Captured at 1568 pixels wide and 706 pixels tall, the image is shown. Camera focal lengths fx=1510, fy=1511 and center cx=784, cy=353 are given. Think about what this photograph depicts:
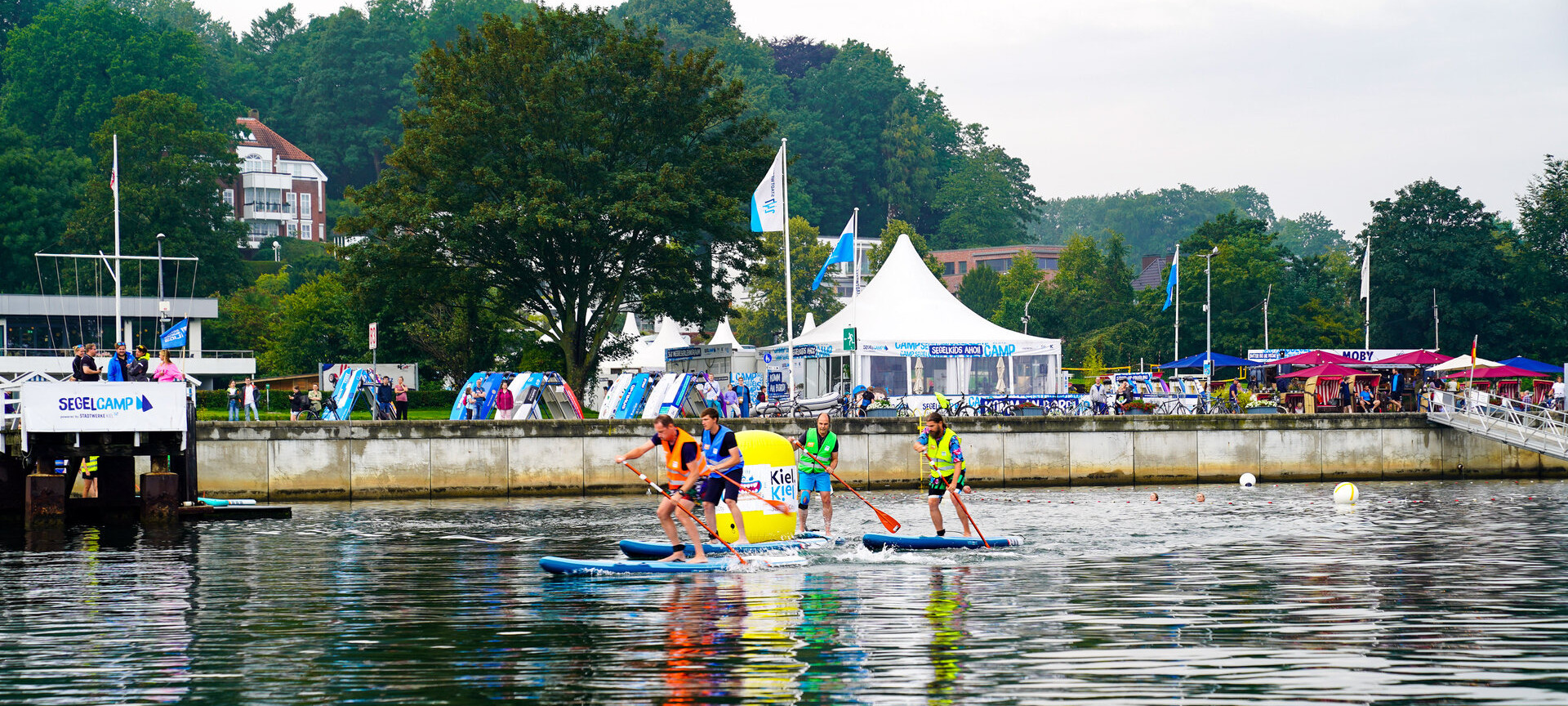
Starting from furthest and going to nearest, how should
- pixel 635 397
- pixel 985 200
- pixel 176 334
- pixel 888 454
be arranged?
pixel 985 200 < pixel 176 334 < pixel 635 397 < pixel 888 454

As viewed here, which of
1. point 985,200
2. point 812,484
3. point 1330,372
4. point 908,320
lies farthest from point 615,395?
point 985,200

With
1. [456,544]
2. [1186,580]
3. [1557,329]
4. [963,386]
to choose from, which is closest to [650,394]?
[963,386]

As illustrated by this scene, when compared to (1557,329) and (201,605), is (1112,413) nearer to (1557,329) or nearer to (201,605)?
(201,605)

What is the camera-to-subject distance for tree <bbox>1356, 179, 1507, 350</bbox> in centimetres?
7731

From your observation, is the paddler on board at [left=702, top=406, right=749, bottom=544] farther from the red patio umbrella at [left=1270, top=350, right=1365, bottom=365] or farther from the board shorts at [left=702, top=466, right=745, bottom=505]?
the red patio umbrella at [left=1270, top=350, right=1365, bottom=365]

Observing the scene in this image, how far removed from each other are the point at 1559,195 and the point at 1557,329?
9.25 meters

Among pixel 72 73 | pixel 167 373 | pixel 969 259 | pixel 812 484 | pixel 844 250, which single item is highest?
pixel 72 73

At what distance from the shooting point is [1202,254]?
8206 cm

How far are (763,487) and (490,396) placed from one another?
823 inches

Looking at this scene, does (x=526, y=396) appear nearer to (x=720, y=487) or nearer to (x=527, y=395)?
(x=527, y=395)

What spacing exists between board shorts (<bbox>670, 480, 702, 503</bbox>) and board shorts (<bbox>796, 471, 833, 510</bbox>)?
9.54ft

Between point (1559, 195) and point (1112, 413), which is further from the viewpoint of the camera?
point (1559, 195)

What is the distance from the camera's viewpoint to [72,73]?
9600 centimetres

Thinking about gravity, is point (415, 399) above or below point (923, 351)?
below
